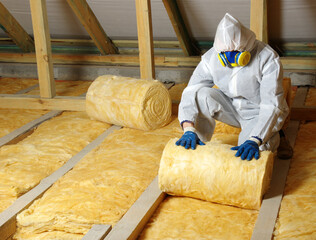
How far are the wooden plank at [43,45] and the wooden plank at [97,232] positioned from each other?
2380 millimetres

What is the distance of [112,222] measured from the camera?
2412 millimetres

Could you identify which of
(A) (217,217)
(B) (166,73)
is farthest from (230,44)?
(B) (166,73)

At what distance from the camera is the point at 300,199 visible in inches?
99.7

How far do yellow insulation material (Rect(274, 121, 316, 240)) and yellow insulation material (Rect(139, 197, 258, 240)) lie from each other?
17 cm

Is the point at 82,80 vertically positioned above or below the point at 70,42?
below

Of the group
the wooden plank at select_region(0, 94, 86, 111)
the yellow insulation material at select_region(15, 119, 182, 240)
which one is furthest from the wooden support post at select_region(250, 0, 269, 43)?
the wooden plank at select_region(0, 94, 86, 111)

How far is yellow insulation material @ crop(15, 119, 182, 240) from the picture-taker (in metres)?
2.43

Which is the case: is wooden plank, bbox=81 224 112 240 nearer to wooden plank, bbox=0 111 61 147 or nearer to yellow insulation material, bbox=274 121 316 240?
yellow insulation material, bbox=274 121 316 240

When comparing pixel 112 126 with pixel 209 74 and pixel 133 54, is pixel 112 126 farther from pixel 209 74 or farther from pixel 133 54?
pixel 133 54

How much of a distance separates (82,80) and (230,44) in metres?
3.40

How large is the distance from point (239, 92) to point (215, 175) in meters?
0.59

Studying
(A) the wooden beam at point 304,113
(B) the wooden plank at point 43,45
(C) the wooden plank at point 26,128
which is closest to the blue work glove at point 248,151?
(A) the wooden beam at point 304,113

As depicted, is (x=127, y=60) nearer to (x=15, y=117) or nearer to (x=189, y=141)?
(x=15, y=117)

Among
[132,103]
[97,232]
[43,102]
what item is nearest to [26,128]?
→ [43,102]
